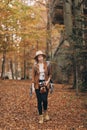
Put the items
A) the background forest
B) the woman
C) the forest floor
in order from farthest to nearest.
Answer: the background forest → the woman → the forest floor

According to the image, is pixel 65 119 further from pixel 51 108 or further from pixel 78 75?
pixel 78 75

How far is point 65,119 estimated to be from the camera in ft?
35.0

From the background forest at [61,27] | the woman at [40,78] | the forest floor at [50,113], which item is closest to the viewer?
the forest floor at [50,113]

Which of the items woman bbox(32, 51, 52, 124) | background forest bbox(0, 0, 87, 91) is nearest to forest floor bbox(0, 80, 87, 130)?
woman bbox(32, 51, 52, 124)

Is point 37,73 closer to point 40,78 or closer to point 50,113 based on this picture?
point 40,78

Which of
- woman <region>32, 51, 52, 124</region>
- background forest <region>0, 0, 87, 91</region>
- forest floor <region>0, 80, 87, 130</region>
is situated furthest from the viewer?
background forest <region>0, 0, 87, 91</region>

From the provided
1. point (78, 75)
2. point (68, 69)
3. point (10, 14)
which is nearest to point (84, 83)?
point (78, 75)

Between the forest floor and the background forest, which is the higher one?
the background forest

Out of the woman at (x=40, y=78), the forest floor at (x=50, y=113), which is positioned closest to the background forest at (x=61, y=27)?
the forest floor at (x=50, y=113)

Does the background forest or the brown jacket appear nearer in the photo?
the brown jacket

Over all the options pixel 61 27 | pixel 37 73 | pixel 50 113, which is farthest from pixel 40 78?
pixel 61 27

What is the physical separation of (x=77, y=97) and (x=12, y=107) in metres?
4.05

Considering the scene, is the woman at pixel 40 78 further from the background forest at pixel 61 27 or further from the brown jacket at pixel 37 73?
the background forest at pixel 61 27

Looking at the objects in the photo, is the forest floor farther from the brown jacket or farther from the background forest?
the background forest
